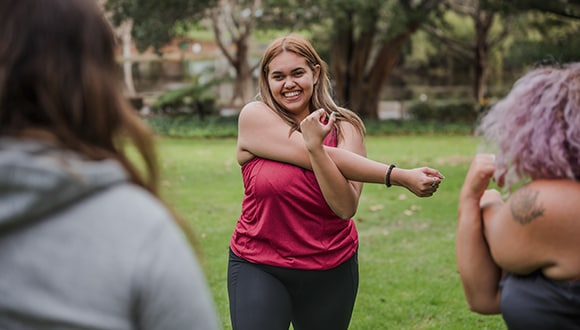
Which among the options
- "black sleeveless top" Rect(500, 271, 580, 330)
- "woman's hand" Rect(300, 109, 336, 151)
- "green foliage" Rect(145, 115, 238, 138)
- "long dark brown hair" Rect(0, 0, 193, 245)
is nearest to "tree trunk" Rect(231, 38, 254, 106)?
"green foliage" Rect(145, 115, 238, 138)

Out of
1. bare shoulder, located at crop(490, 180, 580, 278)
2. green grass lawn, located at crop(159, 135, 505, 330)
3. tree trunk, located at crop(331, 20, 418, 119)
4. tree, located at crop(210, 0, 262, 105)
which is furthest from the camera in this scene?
tree, located at crop(210, 0, 262, 105)

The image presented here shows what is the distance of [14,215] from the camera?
1.33 metres

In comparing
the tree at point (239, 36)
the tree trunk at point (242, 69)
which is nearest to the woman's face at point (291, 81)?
the tree at point (239, 36)

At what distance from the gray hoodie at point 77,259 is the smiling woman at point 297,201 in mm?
1698

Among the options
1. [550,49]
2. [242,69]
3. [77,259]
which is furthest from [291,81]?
[242,69]

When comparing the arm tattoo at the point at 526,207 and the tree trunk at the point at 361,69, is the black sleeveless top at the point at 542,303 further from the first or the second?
the tree trunk at the point at 361,69

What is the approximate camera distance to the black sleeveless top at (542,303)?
211cm

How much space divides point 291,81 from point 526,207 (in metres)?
1.58

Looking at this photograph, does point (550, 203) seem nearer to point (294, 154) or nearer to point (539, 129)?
point (539, 129)

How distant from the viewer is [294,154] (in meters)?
3.21

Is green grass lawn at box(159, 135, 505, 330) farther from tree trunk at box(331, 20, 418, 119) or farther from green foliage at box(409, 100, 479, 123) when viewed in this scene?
green foliage at box(409, 100, 479, 123)

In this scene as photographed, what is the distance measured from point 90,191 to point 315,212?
6.37 feet

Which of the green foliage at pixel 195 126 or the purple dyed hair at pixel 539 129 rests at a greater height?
the purple dyed hair at pixel 539 129

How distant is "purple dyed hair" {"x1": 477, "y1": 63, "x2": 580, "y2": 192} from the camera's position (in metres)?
2.10
